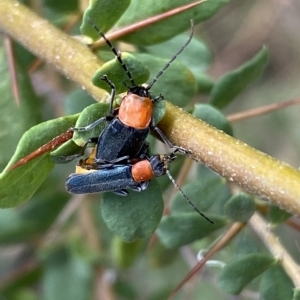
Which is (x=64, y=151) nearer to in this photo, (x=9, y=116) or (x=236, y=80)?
(x=9, y=116)

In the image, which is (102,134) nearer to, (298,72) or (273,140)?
(273,140)

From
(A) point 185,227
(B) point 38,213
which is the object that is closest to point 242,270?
(A) point 185,227

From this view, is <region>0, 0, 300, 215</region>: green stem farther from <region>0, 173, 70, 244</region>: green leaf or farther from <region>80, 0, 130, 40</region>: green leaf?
<region>0, 173, 70, 244</region>: green leaf

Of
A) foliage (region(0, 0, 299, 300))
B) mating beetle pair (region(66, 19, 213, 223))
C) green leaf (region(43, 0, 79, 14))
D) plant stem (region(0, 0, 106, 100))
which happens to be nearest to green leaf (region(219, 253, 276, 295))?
foliage (region(0, 0, 299, 300))

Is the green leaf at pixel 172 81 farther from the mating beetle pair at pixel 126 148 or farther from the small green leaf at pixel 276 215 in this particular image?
the small green leaf at pixel 276 215

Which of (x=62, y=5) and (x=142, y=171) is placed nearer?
(x=142, y=171)
